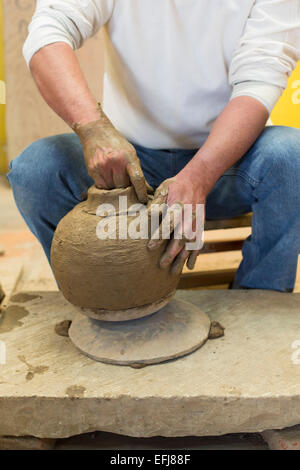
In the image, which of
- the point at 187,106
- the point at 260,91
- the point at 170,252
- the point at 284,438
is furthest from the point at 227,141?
the point at 284,438

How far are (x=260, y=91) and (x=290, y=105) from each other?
86 cm

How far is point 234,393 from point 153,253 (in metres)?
0.46

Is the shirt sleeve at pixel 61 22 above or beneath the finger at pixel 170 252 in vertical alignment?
above

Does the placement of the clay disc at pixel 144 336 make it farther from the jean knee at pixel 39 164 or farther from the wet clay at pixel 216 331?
the jean knee at pixel 39 164

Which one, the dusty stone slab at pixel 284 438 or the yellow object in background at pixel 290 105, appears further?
the yellow object in background at pixel 290 105

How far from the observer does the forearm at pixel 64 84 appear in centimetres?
157

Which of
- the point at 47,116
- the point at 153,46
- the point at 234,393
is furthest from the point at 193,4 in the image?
the point at 47,116

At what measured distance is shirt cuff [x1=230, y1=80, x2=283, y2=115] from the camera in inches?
66.8

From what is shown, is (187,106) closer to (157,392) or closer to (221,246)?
(221,246)

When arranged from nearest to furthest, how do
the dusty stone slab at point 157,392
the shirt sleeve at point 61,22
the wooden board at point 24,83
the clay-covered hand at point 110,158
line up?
the dusty stone slab at point 157,392, the clay-covered hand at point 110,158, the shirt sleeve at point 61,22, the wooden board at point 24,83

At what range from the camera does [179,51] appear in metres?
1.85

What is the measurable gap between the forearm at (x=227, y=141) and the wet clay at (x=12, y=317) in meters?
0.82

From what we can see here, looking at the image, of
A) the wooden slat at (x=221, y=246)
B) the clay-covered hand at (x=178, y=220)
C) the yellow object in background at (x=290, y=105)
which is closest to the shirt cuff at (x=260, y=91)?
the clay-covered hand at (x=178, y=220)
